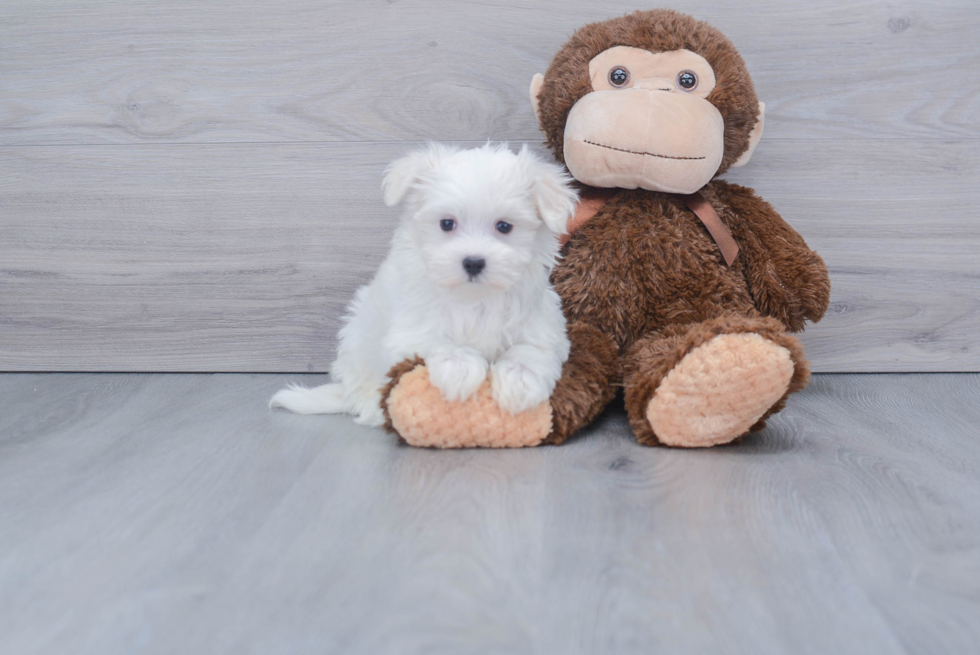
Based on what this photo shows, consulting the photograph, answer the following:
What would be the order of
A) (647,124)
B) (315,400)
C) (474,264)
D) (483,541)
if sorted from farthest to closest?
(315,400)
(647,124)
(474,264)
(483,541)

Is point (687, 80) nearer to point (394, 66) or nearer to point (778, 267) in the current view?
point (778, 267)

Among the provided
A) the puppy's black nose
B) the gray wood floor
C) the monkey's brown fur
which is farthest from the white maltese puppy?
the monkey's brown fur

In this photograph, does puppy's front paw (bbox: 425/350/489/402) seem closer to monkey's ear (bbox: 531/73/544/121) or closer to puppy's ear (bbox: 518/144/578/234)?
puppy's ear (bbox: 518/144/578/234)

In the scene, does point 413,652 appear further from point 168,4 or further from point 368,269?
point 168,4

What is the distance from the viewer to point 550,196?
110cm

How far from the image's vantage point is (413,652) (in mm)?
654

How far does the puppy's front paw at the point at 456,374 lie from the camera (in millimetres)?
1084

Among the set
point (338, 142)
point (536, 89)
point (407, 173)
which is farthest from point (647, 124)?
point (338, 142)

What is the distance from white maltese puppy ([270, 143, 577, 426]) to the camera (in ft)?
3.51

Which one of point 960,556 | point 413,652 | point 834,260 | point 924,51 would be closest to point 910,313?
point 834,260

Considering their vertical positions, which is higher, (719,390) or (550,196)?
(550,196)

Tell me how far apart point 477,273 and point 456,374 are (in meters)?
0.14

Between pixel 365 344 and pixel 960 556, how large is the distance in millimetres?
862

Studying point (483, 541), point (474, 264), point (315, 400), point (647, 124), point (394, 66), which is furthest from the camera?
point (394, 66)
